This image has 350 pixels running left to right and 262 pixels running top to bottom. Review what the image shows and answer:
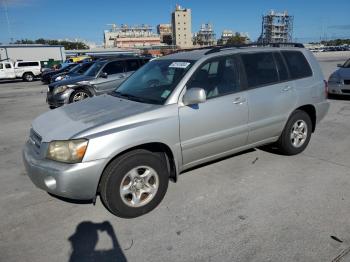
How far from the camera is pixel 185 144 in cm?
362

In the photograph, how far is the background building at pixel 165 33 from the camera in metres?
145

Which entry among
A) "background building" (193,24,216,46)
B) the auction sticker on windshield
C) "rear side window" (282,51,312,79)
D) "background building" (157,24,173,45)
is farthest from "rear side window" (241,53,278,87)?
"background building" (193,24,216,46)

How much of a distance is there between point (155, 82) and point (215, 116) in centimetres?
95

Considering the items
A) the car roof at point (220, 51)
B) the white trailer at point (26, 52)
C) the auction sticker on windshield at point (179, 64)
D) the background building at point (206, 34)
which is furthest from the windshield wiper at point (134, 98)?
the background building at point (206, 34)

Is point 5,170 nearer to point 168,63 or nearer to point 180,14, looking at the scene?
point 168,63

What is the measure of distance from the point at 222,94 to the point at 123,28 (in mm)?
178786

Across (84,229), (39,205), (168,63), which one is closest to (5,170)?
(39,205)

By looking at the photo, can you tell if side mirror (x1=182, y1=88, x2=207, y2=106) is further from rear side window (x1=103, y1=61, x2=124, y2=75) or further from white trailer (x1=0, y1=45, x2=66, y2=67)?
white trailer (x1=0, y1=45, x2=66, y2=67)

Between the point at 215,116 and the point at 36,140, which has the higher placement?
the point at 215,116

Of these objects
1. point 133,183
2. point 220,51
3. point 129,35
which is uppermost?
point 129,35

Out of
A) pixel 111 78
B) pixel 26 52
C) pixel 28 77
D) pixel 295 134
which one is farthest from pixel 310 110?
pixel 26 52

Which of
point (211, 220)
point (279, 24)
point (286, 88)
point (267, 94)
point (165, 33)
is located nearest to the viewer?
point (211, 220)

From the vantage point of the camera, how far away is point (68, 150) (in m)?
3.03

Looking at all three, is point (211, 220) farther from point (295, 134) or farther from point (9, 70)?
point (9, 70)
